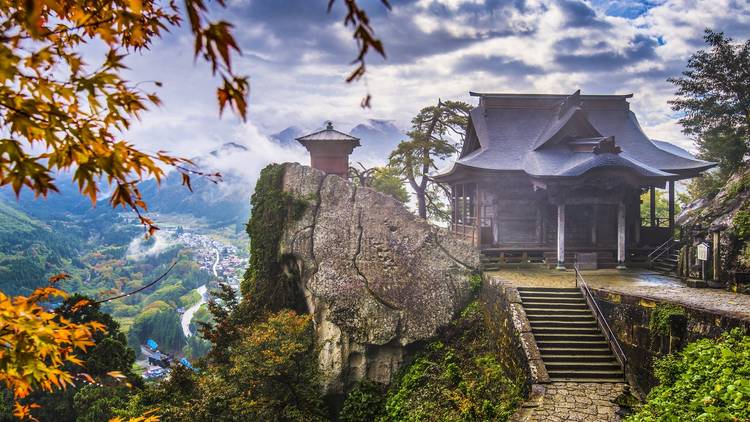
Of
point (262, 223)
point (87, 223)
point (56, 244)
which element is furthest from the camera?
point (87, 223)

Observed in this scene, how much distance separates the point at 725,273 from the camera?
13336 millimetres

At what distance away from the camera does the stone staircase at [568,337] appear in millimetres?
10609

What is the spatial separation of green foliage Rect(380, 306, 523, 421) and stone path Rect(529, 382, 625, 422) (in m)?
0.88

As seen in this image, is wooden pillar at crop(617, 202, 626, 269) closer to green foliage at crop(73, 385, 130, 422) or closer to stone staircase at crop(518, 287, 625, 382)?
stone staircase at crop(518, 287, 625, 382)

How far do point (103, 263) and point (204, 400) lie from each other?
141738mm

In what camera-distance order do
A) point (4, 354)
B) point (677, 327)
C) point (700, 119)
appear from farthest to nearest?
1. point (700, 119)
2. point (677, 327)
3. point (4, 354)

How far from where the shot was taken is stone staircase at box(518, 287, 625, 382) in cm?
1061

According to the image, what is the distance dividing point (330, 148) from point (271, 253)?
23.4ft

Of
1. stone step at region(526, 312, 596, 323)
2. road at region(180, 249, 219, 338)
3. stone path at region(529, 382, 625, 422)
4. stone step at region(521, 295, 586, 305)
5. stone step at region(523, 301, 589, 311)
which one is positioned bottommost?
road at region(180, 249, 219, 338)

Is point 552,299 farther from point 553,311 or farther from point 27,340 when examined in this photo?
point 27,340

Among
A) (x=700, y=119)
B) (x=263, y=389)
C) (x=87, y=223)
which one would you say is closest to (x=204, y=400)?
(x=263, y=389)

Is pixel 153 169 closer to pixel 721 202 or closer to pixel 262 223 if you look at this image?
pixel 262 223

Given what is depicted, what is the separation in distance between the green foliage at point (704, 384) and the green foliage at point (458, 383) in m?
3.04

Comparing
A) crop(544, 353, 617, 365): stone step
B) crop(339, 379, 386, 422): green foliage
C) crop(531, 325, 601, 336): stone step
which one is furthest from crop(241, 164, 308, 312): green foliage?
crop(544, 353, 617, 365): stone step
